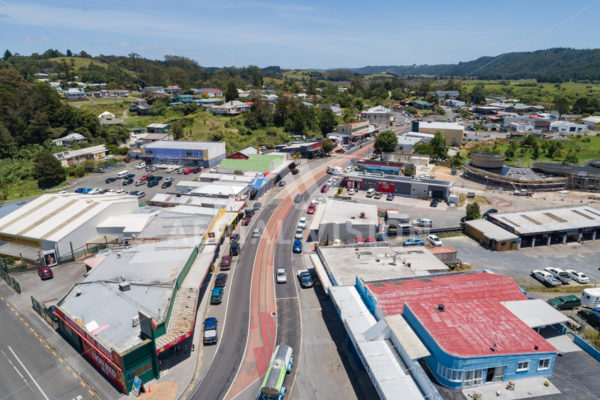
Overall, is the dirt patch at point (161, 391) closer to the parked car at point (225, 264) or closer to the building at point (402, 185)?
the parked car at point (225, 264)

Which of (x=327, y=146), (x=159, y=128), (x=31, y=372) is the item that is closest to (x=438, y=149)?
(x=327, y=146)

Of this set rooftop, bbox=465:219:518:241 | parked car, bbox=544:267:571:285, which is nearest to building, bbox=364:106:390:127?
rooftop, bbox=465:219:518:241

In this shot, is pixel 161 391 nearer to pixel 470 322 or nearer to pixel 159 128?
pixel 470 322

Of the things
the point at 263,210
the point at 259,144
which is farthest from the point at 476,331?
the point at 259,144

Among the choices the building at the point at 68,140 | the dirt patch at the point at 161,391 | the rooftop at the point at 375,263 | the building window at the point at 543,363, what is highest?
the building at the point at 68,140

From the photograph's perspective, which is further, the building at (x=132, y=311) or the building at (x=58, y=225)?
the building at (x=58, y=225)

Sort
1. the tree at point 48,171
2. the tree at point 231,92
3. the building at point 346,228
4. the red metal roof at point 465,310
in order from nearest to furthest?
the red metal roof at point 465,310, the building at point 346,228, the tree at point 48,171, the tree at point 231,92

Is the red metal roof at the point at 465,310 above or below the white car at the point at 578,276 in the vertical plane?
above

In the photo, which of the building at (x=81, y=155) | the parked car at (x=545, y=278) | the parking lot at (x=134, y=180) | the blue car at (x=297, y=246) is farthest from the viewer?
the building at (x=81, y=155)

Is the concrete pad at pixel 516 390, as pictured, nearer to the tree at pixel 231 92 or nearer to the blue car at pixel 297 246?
the blue car at pixel 297 246

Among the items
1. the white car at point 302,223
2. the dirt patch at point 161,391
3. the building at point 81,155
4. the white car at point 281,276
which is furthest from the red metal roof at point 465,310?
the building at point 81,155
